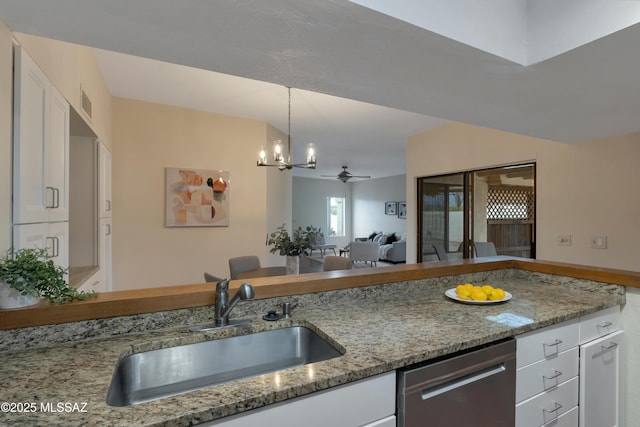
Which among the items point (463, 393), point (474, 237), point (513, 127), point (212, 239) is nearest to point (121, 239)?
point (212, 239)

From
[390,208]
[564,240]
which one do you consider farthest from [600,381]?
[390,208]

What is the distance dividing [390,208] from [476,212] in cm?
552

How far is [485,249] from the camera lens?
4.06m

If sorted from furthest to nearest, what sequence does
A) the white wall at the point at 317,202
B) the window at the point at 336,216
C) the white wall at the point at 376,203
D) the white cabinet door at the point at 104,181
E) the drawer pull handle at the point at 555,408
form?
the window at the point at 336,216 → the white wall at the point at 317,202 → the white wall at the point at 376,203 → the white cabinet door at the point at 104,181 → the drawer pull handle at the point at 555,408

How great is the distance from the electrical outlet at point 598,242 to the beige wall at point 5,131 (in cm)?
416

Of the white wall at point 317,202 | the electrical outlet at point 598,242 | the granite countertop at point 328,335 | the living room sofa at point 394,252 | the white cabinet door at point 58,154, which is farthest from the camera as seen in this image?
the white wall at point 317,202

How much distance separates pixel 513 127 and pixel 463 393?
2.12 m

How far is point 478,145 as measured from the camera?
13.2ft

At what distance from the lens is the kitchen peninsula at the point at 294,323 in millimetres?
788

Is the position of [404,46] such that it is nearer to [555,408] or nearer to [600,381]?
[555,408]

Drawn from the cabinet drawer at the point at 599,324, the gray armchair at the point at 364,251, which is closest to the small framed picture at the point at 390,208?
the gray armchair at the point at 364,251

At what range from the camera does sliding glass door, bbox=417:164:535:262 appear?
3.71 m

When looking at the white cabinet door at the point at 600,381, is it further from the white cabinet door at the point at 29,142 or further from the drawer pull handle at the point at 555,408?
the white cabinet door at the point at 29,142

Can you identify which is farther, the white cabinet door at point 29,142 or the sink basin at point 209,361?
the white cabinet door at point 29,142
